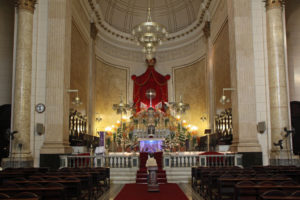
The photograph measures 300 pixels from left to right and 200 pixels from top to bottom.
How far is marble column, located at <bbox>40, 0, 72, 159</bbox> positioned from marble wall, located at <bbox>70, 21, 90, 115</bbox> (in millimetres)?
2440

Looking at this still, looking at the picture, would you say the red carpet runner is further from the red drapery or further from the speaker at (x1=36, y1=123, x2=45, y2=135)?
the red drapery

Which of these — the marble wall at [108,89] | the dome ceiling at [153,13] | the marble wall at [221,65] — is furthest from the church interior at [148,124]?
the dome ceiling at [153,13]

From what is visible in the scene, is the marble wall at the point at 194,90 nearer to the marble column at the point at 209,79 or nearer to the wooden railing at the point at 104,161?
the marble column at the point at 209,79

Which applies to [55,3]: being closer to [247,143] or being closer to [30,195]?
[247,143]

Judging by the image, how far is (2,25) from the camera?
1727cm

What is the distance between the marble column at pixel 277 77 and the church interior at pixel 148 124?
0.04 meters

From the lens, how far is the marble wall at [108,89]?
76.1 feet

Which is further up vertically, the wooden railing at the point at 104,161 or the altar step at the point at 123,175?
the wooden railing at the point at 104,161

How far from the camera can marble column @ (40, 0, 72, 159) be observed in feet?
43.4

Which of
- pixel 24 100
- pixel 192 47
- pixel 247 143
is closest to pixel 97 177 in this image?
pixel 24 100

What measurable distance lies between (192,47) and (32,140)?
15.4m

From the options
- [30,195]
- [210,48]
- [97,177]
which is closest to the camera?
[30,195]

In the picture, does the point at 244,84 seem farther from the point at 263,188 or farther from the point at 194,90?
the point at 194,90

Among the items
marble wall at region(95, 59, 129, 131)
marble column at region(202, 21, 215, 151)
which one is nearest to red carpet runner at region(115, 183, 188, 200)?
marble column at region(202, 21, 215, 151)
